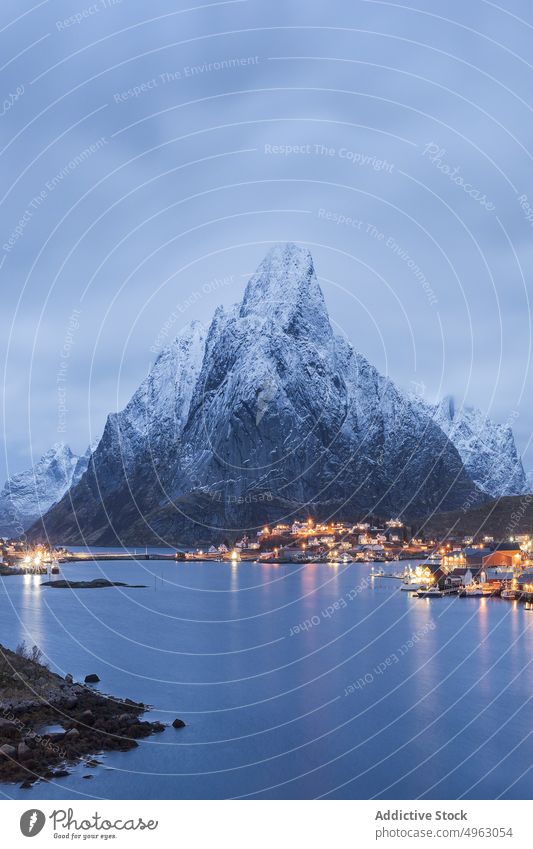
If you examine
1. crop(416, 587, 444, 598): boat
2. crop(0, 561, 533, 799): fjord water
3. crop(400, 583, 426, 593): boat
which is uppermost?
crop(400, 583, 426, 593): boat

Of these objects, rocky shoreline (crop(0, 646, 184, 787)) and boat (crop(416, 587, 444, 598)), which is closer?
rocky shoreline (crop(0, 646, 184, 787))

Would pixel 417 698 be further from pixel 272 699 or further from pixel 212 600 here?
pixel 212 600

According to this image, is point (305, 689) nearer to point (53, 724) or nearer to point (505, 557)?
point (53, 724)

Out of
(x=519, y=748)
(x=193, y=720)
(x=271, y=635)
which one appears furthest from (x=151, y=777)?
(x=271, y=635)

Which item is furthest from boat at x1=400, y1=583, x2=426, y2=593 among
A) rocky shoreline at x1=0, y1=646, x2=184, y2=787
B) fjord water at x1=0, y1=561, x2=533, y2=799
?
rocky shoreline at x1=0, y1=646, x2=184, y2=787

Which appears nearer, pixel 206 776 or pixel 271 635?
pixel 206 776

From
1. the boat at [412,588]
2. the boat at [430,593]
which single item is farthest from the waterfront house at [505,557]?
the boat at [430,593]
